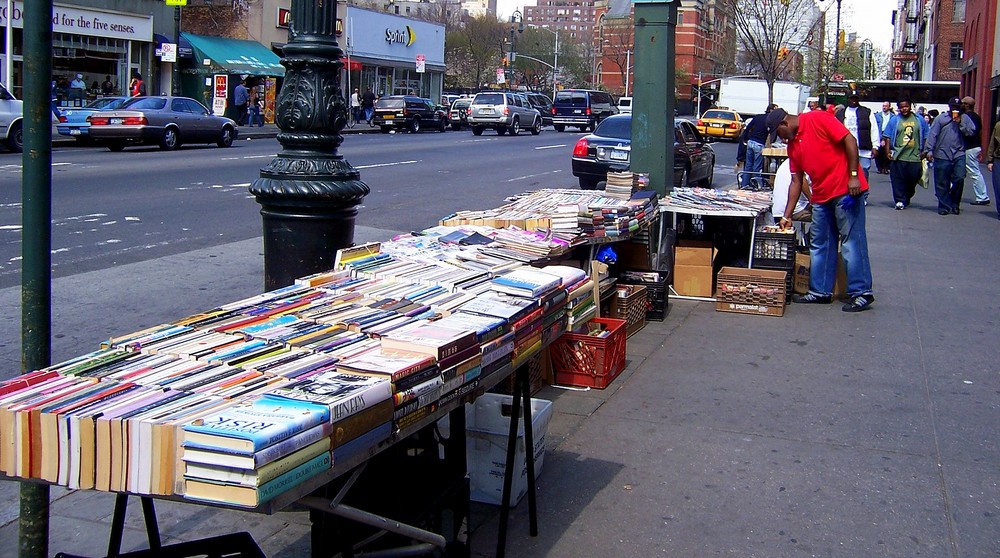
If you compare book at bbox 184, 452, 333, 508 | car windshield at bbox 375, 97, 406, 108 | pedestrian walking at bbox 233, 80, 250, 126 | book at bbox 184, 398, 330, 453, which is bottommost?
book at bbox 184, 452, 333, 508

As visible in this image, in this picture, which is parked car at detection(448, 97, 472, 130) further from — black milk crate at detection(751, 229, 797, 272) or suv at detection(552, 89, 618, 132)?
black milk crate at detection(751, 229, 797, 272)

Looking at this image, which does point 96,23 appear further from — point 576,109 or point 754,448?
point 754,448

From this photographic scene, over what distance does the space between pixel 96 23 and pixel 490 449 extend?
3510 centimetres

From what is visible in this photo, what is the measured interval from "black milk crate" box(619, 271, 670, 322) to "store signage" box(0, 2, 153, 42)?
28953 millimetres

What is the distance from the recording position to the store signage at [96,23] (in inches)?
1286

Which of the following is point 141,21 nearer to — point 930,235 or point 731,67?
point 930,235

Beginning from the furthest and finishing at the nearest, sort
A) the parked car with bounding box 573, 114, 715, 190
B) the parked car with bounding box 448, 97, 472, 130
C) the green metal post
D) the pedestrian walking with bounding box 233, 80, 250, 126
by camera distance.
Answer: the parked car with bounding box 448, 97, 472, 130 → the pedestrian walking with bounding box 233, 80, 250, 126 → the parked car with bounding box 573, 114, 715, 190 → the green metal post

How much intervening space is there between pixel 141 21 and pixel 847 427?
36.6 m

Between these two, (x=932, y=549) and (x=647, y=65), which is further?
(x=647, y=65)

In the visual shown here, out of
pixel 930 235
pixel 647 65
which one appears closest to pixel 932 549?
pixel 647 65

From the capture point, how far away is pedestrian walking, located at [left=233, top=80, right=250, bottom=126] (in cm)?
3656

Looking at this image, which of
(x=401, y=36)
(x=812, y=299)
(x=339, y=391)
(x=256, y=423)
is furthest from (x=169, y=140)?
(x=401, y=36)

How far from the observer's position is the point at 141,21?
36938mm

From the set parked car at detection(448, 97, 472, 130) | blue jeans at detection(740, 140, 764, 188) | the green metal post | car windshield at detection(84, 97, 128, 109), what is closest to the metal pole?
car windshield at detection(84, 97, 128, 109)
